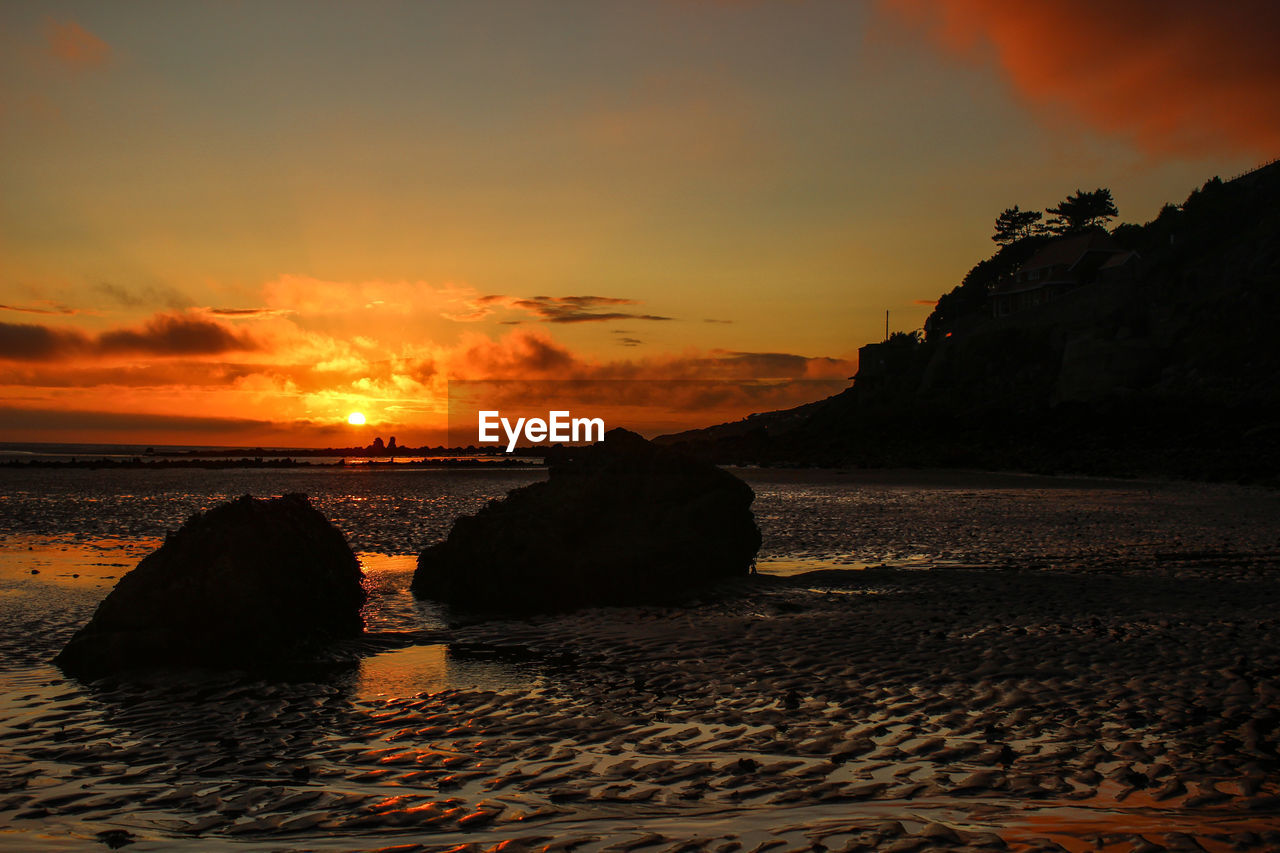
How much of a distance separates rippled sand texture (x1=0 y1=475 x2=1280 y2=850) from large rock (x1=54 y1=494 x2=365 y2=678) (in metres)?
0.62

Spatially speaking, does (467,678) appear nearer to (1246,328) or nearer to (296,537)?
(296,537)

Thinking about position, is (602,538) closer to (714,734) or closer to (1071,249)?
(714,734)

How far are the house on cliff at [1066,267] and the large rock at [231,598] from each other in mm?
93098

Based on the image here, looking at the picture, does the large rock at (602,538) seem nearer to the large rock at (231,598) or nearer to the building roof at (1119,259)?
the large rock at (231,598)

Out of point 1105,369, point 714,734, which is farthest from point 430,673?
point 1105,369

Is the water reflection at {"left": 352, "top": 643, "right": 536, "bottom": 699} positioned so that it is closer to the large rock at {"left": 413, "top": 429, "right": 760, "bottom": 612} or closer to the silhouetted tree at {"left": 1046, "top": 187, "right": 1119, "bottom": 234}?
the large rock at {"left": 413, "top": 429, "right": 760, "bottom": 612}

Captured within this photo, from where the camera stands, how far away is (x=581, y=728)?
7000 millimetres

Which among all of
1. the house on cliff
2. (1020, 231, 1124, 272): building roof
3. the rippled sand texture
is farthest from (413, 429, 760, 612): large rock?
(1020, 231, 1124, 272): building roof

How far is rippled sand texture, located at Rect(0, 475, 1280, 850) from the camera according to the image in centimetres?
505

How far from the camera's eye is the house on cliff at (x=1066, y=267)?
9373cm

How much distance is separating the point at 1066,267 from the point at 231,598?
102m

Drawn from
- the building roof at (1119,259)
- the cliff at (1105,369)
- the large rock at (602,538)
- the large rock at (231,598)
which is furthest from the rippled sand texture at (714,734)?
the building roof at (1119,259)

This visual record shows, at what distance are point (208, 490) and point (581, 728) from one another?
131ft

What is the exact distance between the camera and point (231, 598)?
31.4 ft
